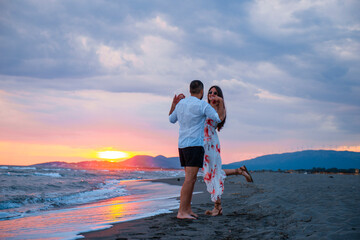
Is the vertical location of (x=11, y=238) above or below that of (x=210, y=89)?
below

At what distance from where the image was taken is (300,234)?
3016 mm

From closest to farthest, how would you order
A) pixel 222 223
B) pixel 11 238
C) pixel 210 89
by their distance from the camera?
pixel 11 238 → pixel 222 223 → pixel 210 89

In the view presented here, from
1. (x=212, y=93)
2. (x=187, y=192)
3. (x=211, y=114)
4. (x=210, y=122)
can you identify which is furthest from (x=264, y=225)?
(x=212, y=93)

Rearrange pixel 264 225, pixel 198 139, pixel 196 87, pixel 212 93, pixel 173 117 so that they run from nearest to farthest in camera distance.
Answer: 1. pixel 264 225
2. pixel 198 139
3. pixel 196 87
4. pixel 173 117
5. pixel 212 93

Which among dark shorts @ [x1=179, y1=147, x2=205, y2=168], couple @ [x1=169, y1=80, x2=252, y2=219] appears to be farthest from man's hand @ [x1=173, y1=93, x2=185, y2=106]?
dark shorts @ [x1=179, y1=147, x2=205, y2=168]

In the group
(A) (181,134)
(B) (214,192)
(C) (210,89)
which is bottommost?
(B) (214,192)

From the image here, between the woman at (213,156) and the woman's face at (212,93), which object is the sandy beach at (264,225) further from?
the woman's face at (212,93)

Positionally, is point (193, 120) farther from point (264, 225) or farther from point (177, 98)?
point (264, 225)

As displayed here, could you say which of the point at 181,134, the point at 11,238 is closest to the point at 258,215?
the point at 181,134

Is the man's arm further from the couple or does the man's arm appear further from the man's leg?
the man's leg

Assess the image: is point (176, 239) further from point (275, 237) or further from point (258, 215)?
point (258, 215)

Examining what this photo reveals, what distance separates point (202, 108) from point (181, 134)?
1.77ft

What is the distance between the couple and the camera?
4.23 metres

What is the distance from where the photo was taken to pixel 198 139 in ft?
13.9
